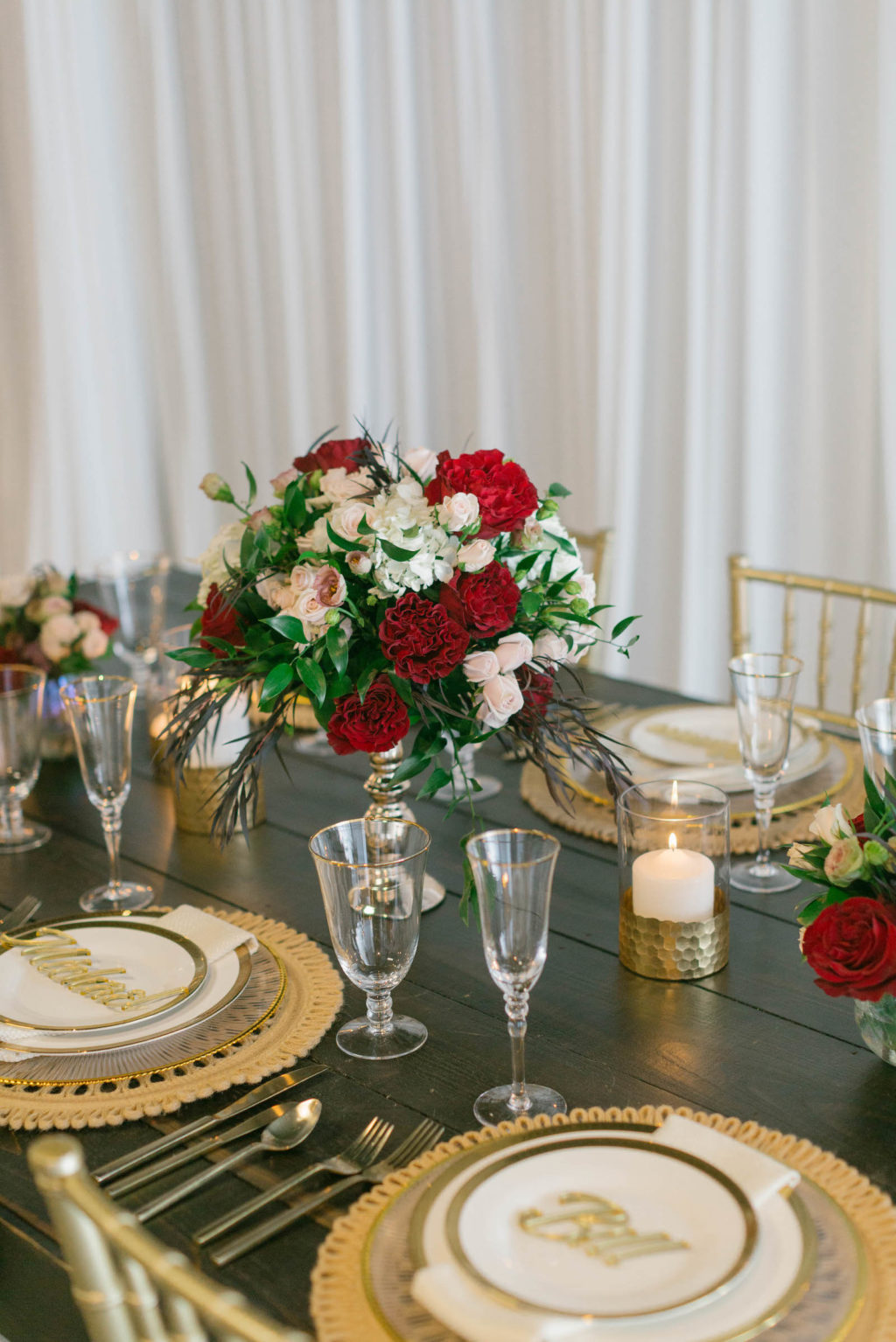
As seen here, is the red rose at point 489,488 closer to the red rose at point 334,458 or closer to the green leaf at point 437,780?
the red rose at point 334,458

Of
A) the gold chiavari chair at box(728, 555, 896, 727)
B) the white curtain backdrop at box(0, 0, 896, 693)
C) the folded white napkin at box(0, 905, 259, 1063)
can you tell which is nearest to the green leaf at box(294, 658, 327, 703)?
the folded white napkin at box(0, 905, 259, 1063)

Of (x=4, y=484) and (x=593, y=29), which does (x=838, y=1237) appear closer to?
(x=593, y=29)

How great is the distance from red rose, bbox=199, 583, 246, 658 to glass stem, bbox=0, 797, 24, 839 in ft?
1.53

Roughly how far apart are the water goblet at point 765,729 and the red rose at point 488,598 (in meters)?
0.28

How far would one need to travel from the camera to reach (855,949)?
932 millimetres

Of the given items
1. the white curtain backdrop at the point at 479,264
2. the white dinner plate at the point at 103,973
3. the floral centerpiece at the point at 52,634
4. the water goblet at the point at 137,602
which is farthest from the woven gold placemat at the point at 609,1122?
the white curtain backdrop at the point at 479,264

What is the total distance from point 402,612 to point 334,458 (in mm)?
217

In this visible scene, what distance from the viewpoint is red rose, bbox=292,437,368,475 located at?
A: 4.20ft

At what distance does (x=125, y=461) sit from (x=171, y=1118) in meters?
4.10

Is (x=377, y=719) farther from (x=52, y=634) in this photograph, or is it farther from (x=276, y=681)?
(x=52, y=634)

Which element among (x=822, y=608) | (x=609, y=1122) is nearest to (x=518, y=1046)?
(x=609, y=1122)

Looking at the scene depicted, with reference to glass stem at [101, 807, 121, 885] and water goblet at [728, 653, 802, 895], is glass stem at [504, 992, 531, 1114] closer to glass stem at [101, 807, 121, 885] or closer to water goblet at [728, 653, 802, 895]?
water goblet at [728, 653, 802, 895]

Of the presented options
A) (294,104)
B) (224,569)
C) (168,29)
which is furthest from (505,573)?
(168,29)

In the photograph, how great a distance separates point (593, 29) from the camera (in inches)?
119
